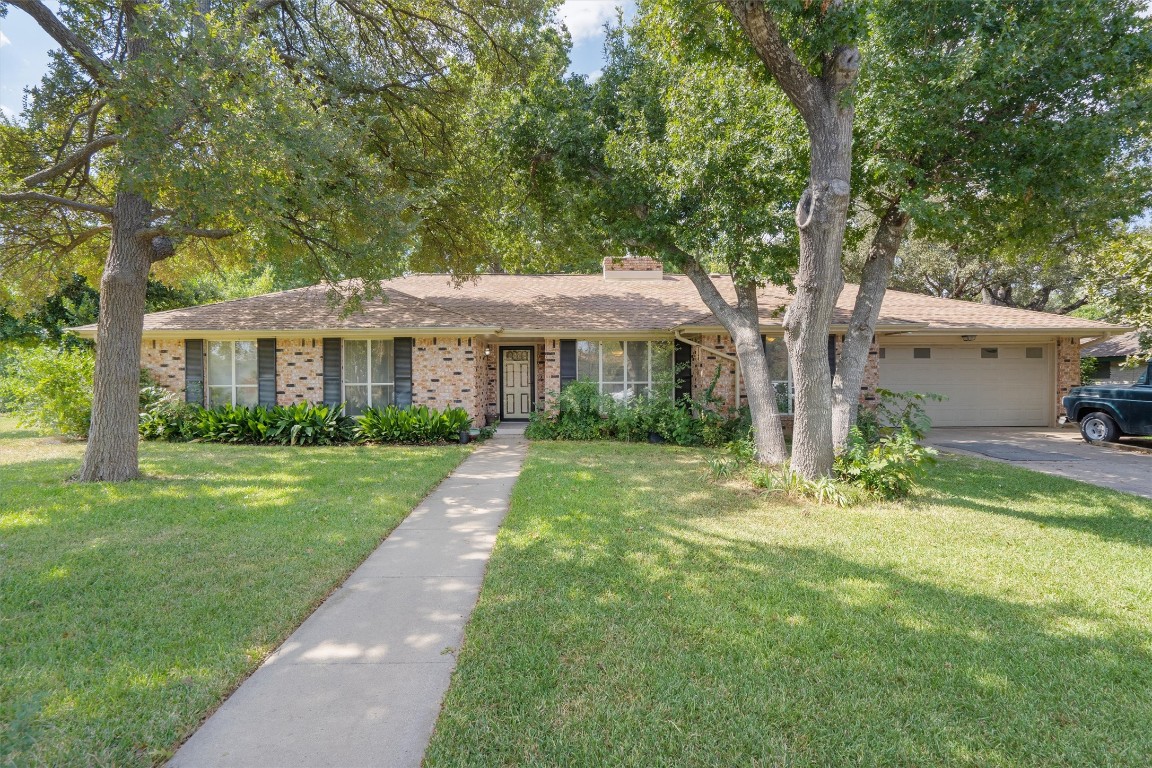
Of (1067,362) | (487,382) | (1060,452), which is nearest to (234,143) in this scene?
(487,382)

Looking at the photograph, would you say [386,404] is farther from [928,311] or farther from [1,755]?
[928,311]

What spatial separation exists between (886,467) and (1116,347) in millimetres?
17575

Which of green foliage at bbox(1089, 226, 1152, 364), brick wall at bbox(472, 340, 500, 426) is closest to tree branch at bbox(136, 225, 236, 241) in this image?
brick wall at bbox(472, 340, 500, 426)

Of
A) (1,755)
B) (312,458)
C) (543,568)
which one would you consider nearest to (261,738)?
(1,755)

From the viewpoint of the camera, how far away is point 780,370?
12.0 metres

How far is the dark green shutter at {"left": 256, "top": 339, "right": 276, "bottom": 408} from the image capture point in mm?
11930

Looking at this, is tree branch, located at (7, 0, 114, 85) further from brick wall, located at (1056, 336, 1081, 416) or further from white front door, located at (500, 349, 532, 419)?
brick wall, located at (1056, 336, 1081, 416)

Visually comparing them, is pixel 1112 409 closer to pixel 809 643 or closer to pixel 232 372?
pixel 809 643

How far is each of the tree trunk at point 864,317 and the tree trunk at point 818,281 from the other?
0.89 m

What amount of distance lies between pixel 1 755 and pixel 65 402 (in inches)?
511

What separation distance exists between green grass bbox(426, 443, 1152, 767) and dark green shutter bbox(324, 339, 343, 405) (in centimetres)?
825

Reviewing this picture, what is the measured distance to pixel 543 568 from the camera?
422 centimetres

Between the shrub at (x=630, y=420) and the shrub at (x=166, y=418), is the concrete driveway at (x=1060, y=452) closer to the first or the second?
the shrub at (x=630, y=420)

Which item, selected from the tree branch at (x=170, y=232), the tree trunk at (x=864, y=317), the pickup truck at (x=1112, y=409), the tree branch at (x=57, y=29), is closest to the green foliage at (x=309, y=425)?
the tree branch at (x=170, y=232)
